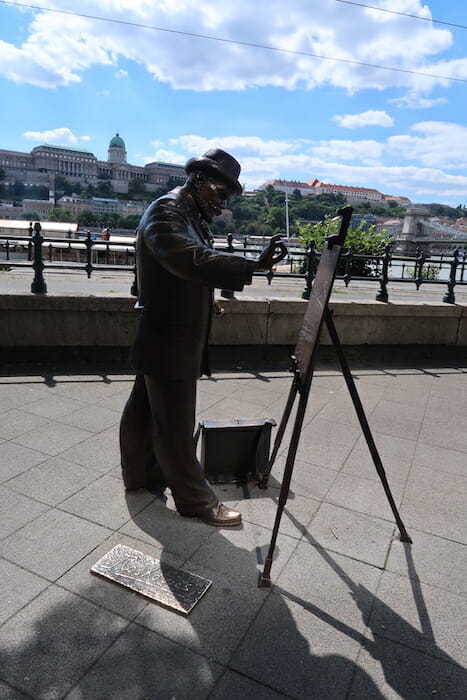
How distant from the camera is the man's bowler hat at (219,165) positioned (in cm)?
275

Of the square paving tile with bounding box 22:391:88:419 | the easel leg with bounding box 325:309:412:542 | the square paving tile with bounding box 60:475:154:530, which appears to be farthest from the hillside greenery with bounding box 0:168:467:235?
the square paving tile with bounding box 22:391:88:419

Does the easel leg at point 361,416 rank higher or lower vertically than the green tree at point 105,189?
lower

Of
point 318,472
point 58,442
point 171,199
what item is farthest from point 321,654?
point 58,442

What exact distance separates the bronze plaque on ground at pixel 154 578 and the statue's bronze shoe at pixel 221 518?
1.63 feet

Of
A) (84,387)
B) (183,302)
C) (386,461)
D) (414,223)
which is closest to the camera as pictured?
(183,302)

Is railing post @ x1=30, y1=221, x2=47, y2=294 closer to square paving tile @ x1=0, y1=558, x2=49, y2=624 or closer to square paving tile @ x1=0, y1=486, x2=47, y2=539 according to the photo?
square paving tile @ x1=0, y1=486, x2=47, y2=539

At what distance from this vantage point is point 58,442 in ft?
14.0

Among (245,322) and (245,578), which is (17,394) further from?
(245,578)

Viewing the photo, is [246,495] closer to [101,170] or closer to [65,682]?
[65,682]

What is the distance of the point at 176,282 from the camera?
9.09 ft

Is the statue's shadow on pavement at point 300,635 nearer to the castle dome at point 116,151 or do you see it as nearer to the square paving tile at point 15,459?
the square paving tile at point 15,459

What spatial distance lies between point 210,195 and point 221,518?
2.09 metres

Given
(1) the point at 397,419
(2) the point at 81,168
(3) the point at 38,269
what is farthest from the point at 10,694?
(2) the point at 81,168

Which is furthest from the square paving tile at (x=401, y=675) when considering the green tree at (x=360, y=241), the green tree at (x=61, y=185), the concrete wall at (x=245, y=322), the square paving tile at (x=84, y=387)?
the green tree at (x=61, y=185)
